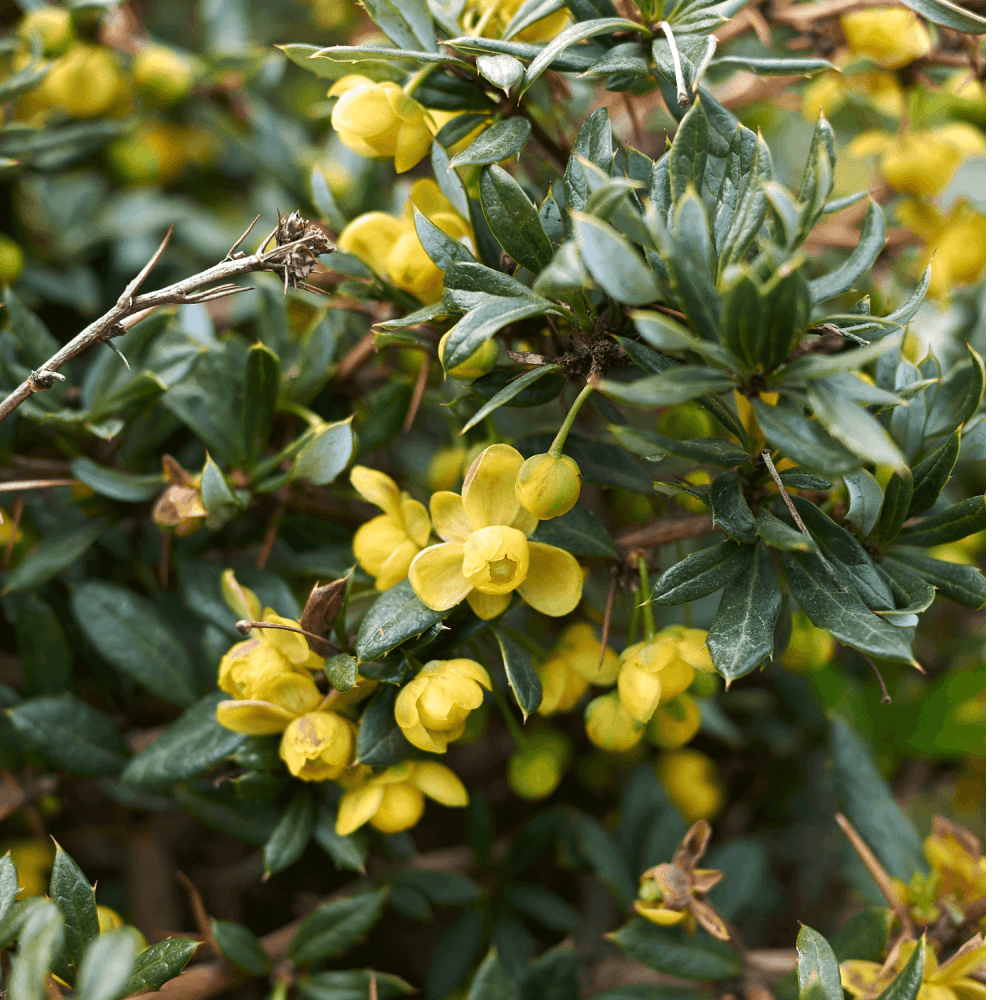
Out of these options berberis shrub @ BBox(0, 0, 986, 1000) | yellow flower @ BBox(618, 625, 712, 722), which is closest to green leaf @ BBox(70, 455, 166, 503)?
berberis shrub @ BBox(0, 0, 986, 1000)

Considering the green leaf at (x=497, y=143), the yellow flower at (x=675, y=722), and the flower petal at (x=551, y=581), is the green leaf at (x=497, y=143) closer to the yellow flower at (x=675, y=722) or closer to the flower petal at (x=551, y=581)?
the flower petal at (x=551, y=581)

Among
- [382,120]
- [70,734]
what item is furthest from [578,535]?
[70,734]

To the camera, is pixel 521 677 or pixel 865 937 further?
pixel 865 937

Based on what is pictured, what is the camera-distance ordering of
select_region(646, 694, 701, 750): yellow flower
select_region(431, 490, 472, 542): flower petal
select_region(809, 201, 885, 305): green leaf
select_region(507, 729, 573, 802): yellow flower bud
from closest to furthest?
select_region(809, 201, 885, 305): green leaf → select_region(431, 490, 472, 542): flower petal → select_region(646, 694, 701, 750): yellow flower → select_region(507, 729, 573, 802): yellow flower bud

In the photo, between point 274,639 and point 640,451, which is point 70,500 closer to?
point 274,639

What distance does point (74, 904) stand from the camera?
0.68 m

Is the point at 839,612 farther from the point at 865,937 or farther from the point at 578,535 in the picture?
the point at 865,937

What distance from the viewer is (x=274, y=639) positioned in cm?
73

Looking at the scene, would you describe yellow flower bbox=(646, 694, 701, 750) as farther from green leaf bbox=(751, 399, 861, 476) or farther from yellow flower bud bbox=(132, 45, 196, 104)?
yellow flower bud bbox=(132, 45, 196, 104)

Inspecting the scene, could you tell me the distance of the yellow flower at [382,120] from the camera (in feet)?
2.31

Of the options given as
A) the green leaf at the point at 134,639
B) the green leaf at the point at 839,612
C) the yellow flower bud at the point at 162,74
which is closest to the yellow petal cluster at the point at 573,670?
the green leaf at the point at 839,612

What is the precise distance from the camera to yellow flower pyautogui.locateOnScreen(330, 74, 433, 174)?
70cm

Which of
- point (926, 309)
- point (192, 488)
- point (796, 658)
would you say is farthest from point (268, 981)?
point (926, 309)

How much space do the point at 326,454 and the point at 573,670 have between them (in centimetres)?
34
